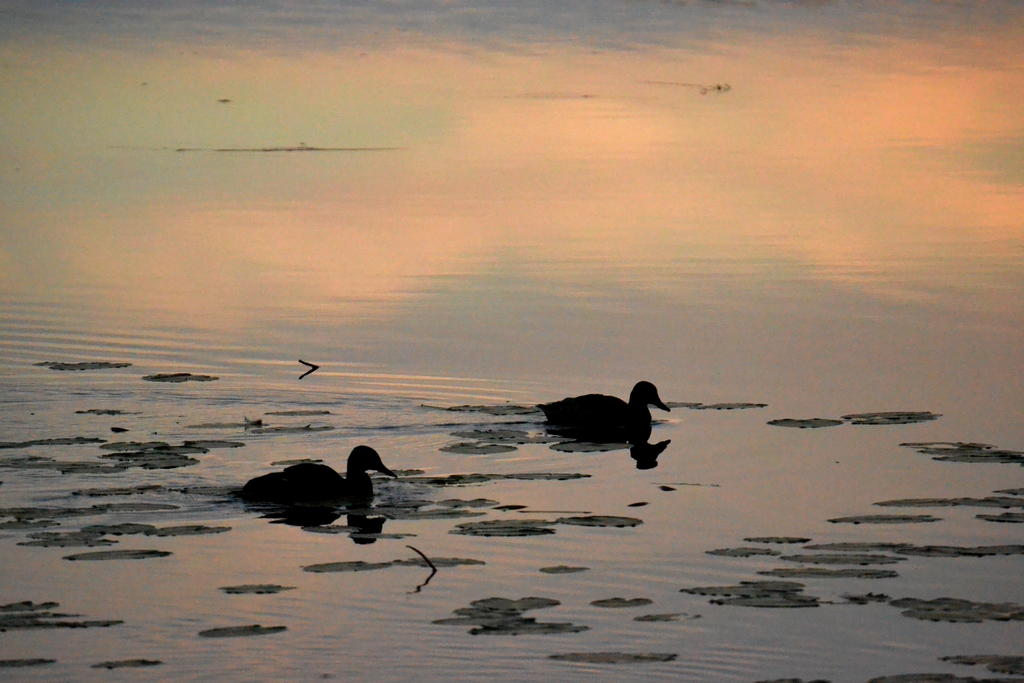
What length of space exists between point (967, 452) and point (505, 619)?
5.38 m

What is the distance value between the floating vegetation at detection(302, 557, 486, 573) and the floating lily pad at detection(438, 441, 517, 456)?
3380mm

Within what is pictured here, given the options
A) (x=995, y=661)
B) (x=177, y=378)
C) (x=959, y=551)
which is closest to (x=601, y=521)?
(x=959, y=551)

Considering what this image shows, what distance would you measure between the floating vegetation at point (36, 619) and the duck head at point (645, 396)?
6.90 metres

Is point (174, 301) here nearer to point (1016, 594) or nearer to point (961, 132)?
point (1016, 594)

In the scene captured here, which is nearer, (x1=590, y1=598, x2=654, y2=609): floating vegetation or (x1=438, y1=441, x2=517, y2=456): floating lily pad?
(x1=590, y1=598, x2=654, y2=609): floating vegetation

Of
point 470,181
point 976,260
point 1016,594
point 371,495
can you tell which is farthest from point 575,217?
point 1016,594

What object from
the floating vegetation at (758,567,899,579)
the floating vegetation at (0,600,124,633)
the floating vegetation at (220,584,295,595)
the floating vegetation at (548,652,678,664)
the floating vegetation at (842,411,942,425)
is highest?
the floating vegetation at (842,411,942,425)

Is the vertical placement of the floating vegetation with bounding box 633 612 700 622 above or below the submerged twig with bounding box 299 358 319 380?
below

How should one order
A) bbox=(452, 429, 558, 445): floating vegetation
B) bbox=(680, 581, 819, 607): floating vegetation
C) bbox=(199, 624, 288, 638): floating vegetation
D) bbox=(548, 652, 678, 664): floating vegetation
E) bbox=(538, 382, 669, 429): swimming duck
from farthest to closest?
bbox=(538, 382, 669, 429): swimming duck < bbox=(452, 429, 558, 445): floating vegetation < bbox=(680, 581, 819, 607): floating vegetation < bbox=(199, 624, 288, 638): floating vegetation < bbox=(548, 652, 678, 664): floating vegetation

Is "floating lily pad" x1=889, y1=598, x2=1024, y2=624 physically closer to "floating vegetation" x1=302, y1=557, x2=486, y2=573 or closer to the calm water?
the calm water

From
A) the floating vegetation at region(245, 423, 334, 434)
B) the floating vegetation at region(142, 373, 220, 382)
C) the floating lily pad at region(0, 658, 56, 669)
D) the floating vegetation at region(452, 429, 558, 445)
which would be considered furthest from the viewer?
the floating vegetation at region(142, 373, 220, 382)

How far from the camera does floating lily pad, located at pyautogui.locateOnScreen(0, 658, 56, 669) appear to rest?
31.6 feet

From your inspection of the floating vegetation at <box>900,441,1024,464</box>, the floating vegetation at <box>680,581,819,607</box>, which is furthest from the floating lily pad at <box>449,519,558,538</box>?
the floating vegetation at <box>900,441,1024,464</box>

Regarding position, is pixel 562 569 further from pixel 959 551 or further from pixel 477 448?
pixel 477 448
